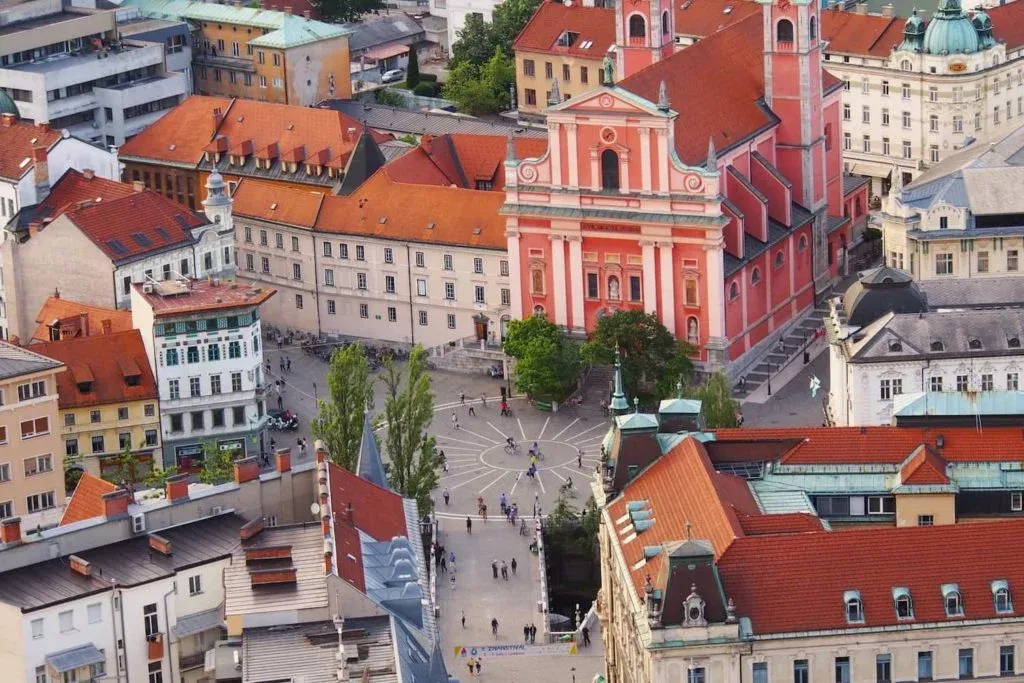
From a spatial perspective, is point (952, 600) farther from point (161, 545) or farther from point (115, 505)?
point (115, 505)

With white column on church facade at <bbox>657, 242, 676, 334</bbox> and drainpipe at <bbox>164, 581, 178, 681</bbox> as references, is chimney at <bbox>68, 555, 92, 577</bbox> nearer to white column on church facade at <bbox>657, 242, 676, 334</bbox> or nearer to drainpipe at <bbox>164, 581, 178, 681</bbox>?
drainpipe at <bbox>164, 581, 178, 681</bbox>

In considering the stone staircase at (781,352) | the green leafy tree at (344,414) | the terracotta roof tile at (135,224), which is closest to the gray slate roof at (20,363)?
the green leafy tree at (344,414)

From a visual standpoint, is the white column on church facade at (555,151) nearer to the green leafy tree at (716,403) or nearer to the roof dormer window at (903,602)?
the green leafy tree at (716,403)

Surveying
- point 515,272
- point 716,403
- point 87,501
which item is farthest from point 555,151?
point 87,501

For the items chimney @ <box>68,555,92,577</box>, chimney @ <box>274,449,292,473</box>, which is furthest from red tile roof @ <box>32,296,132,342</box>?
chimney @ <box>68,555,92,577</box>

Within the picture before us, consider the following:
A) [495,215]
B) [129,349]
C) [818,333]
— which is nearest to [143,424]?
[129,349]

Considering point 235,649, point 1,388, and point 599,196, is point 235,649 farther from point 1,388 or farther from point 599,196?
point 599,196
